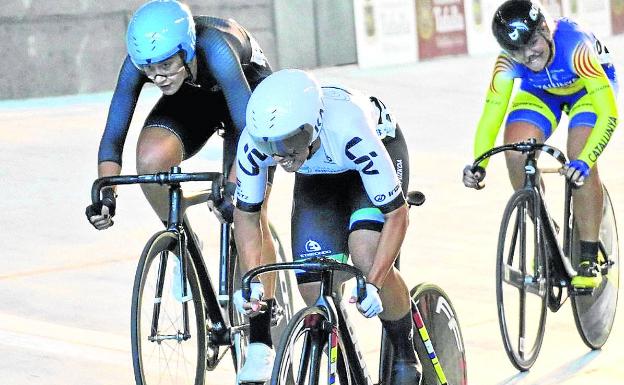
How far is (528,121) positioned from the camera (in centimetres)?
579

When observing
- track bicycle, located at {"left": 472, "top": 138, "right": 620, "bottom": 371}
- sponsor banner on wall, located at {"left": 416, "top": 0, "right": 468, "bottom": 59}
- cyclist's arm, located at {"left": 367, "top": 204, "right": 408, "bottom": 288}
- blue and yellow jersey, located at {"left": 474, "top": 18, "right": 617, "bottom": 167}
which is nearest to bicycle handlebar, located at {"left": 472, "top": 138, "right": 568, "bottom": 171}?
track bicycle, located at {"left": 472, "top": 138, "right": 620, "bottom": 371}

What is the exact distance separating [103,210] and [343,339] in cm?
114

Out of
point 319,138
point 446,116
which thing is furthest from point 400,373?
point 446,116

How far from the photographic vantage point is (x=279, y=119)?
3.70 m

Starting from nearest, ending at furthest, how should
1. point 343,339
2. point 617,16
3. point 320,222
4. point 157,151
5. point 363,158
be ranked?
point 343,339, point 363,158, point 320,222, point 157,151, point 617,16

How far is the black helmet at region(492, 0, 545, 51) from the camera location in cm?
Answer: 542

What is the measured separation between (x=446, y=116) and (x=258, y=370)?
9.66 metres

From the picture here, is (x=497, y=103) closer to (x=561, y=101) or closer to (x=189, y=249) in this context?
(x=561, y=101)

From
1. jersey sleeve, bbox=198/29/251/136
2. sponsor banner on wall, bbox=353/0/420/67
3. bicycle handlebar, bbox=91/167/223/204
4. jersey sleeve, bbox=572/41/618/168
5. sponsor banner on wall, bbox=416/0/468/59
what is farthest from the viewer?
sponsor banner on wall, bbox=416/0/468/59

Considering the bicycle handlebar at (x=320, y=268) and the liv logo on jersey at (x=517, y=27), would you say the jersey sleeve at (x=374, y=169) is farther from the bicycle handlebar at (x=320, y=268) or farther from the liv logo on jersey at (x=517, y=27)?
the liv logo on jersey at (x=517, y=27)

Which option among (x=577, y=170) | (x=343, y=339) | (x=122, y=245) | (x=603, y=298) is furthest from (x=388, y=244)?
(x=122, y=245)

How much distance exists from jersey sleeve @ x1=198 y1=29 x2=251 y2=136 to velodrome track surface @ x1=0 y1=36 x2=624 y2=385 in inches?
48.0

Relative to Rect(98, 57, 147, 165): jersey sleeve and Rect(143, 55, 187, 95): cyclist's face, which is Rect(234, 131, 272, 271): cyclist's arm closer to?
Rect(143, 55, 187, 95): cyclist's face

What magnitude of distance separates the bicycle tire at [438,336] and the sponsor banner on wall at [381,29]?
12606 mm
